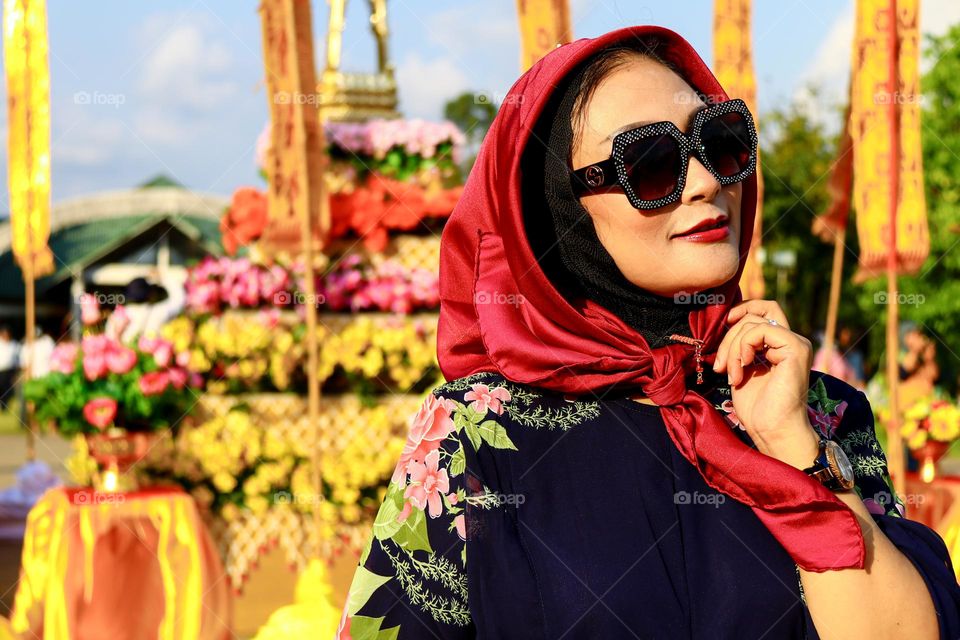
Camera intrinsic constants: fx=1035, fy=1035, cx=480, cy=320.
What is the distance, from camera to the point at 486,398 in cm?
143

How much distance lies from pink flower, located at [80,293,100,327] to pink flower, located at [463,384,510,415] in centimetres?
342

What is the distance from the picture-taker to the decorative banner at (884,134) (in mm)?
4223

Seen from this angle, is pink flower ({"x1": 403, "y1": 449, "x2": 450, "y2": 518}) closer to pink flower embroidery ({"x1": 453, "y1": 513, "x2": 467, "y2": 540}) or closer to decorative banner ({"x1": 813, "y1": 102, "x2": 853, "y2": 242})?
pink flower embroidery ({"x1": 453, "y1": 513, "x2": 467, "y2": 540})

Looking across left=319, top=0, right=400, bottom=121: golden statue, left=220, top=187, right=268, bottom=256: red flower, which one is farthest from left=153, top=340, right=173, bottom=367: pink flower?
left=319, top=0, right=400, bottom=121: golden statue

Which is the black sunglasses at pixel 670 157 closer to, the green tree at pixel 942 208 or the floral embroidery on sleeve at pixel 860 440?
the floral embroidery on sleeve at pixel 860 440

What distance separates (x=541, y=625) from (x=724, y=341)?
1.56 ft

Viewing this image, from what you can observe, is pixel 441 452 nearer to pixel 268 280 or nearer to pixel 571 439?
pixel 571 439

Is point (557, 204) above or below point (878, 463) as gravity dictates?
above

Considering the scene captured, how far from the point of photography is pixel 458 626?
1286 mm

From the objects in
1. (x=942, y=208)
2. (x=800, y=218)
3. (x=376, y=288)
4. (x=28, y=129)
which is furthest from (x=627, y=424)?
(x=800, y=218)

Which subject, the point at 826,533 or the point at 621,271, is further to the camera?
the point at 621,271

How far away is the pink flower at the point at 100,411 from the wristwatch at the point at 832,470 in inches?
136

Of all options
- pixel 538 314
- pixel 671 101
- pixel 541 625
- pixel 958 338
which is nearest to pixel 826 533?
pixel 541 625

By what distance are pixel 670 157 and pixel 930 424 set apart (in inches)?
152
